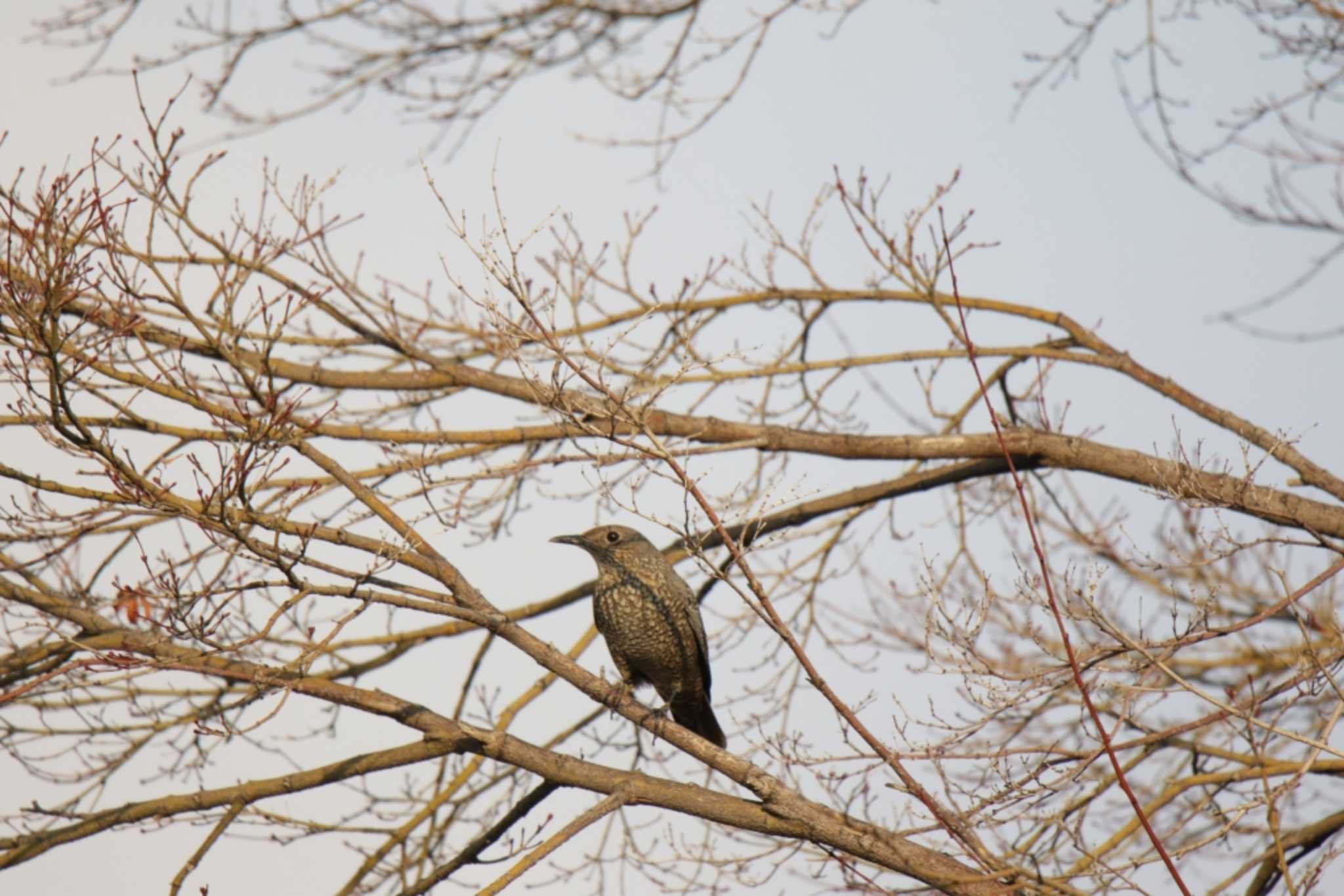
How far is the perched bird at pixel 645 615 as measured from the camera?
243 inches

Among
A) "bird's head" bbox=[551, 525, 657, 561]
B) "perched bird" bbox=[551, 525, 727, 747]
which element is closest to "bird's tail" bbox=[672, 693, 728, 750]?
"perched bird" bbox=[551, 525, 727, 747]

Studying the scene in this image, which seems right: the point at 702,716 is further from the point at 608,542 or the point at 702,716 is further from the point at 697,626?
the point at 608,542

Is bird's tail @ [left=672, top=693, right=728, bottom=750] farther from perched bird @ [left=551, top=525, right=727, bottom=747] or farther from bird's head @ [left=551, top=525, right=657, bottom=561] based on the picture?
bird's head @ [left=551, top=525, right=657, bottom=561]

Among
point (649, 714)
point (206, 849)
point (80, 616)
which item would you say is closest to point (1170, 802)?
point (649, 714)

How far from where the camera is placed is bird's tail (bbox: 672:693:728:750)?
21.4 feet

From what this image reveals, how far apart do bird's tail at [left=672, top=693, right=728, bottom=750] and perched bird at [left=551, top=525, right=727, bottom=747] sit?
52 mm

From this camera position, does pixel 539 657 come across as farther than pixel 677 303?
No

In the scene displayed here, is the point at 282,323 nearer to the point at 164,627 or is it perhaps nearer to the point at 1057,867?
the point at 164,627

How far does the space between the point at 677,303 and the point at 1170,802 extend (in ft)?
10.9

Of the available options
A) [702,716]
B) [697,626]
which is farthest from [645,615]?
[702,716]

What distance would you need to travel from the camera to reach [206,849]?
440 centimetres

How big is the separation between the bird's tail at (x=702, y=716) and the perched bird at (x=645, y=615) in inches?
2.0

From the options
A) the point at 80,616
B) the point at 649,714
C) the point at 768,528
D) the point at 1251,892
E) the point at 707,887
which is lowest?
the point at 1251,892

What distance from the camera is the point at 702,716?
6555 mm
